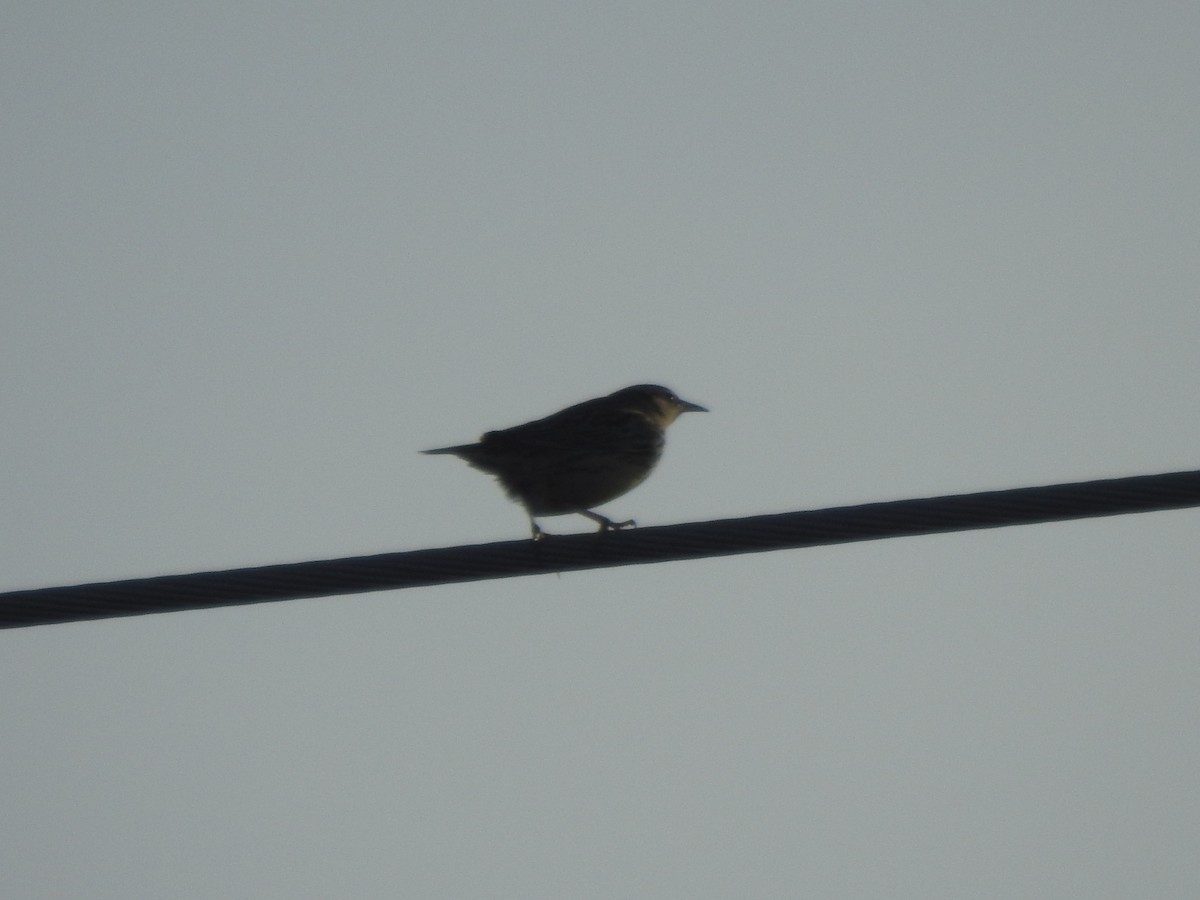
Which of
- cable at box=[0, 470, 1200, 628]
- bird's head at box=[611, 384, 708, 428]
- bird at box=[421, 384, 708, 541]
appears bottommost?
cable at box=[0, 470, 1200, 628]

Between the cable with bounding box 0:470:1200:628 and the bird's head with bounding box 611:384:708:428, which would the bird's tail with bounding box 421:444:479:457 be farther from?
the cable with bounding box 0:470:1200:628

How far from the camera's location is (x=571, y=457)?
24.1 ft

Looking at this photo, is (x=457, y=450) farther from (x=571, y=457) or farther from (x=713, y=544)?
(x=713, y=544)

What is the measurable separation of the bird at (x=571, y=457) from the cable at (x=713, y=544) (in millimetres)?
2937

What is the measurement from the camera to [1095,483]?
4.11 metres

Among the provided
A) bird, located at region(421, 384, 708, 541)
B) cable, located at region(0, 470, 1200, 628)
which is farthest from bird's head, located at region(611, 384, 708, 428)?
cable, located at region(0, 470, 1200, 628)

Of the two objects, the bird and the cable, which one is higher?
the bird

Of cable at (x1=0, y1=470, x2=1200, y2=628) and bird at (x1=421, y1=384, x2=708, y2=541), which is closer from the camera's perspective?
cable at (x1=0, y1=470, x2=1200, y2=628)

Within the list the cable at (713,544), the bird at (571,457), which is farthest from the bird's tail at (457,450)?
the cable at (713,544)

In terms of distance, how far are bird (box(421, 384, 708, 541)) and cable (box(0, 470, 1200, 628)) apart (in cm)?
294

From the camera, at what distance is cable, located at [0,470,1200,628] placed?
411 cm

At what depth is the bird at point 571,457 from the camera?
7.23 meters

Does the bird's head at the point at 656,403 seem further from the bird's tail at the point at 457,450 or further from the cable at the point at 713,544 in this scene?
the cable at the point at 713,544

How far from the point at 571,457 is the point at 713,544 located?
3.11 metres
